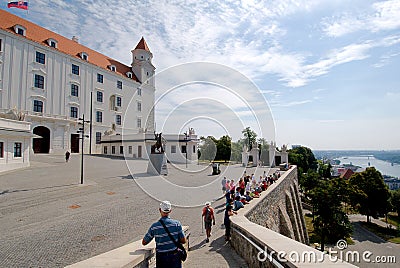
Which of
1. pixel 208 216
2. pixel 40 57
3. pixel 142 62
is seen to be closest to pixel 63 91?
pixel 40 57

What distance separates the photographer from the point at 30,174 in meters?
18.2

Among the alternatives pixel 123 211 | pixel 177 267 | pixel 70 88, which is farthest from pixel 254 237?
pixel 70 88

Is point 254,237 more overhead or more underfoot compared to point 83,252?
more overhead

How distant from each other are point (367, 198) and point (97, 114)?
49294 millimetres

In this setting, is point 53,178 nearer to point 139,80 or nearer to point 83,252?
point 83,252

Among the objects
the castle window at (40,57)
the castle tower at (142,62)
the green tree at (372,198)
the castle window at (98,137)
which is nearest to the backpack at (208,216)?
the castle window at (40,57)

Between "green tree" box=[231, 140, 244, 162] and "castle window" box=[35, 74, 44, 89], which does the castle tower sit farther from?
"green tree" box=[231, 140, 244, 162]

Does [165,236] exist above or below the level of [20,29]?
below

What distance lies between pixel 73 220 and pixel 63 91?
117 feet

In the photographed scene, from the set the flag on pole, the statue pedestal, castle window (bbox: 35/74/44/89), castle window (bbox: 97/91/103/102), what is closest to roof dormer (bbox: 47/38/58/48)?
castle window (bbox: 35/74/44/89)

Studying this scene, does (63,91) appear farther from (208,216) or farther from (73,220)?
(208,216)

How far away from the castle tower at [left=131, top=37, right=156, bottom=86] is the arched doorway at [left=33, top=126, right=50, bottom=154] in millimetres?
24529

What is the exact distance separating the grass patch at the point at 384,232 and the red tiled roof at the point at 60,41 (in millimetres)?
52102

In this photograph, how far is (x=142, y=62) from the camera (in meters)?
55.3
